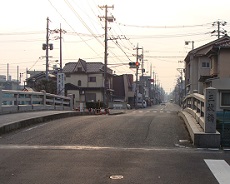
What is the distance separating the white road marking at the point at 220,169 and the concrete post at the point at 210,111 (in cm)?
206

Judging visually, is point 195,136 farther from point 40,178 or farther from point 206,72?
point 206,72

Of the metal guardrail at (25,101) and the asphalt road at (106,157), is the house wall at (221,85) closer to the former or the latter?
the metal guardrail at (25,101)

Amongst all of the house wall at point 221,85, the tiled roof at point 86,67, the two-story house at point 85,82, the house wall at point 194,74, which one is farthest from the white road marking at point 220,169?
the tiled roof at point 86,67

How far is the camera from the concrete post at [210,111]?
1004 cm

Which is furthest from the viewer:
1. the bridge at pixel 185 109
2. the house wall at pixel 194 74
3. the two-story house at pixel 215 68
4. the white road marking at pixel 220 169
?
the house wall at pixel 194 74

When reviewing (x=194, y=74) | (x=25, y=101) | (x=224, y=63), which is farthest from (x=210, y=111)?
(x=194, y=74)

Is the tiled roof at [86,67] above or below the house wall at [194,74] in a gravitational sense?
above

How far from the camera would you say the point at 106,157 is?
8258mm

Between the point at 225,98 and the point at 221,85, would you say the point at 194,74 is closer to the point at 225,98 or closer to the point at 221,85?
the point at 221,85

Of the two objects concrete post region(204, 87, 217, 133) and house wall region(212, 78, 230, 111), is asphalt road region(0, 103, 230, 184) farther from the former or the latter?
house wall region(212, 78, 230, 111)

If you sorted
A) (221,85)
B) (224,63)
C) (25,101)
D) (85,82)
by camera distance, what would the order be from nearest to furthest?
(25,101) → (221,85) → (224,63) → (85,82)

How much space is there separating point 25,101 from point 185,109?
398 inches

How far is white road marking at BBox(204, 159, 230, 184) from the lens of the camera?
21.5ft

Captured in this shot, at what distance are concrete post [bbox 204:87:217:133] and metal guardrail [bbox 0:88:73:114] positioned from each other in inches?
426
